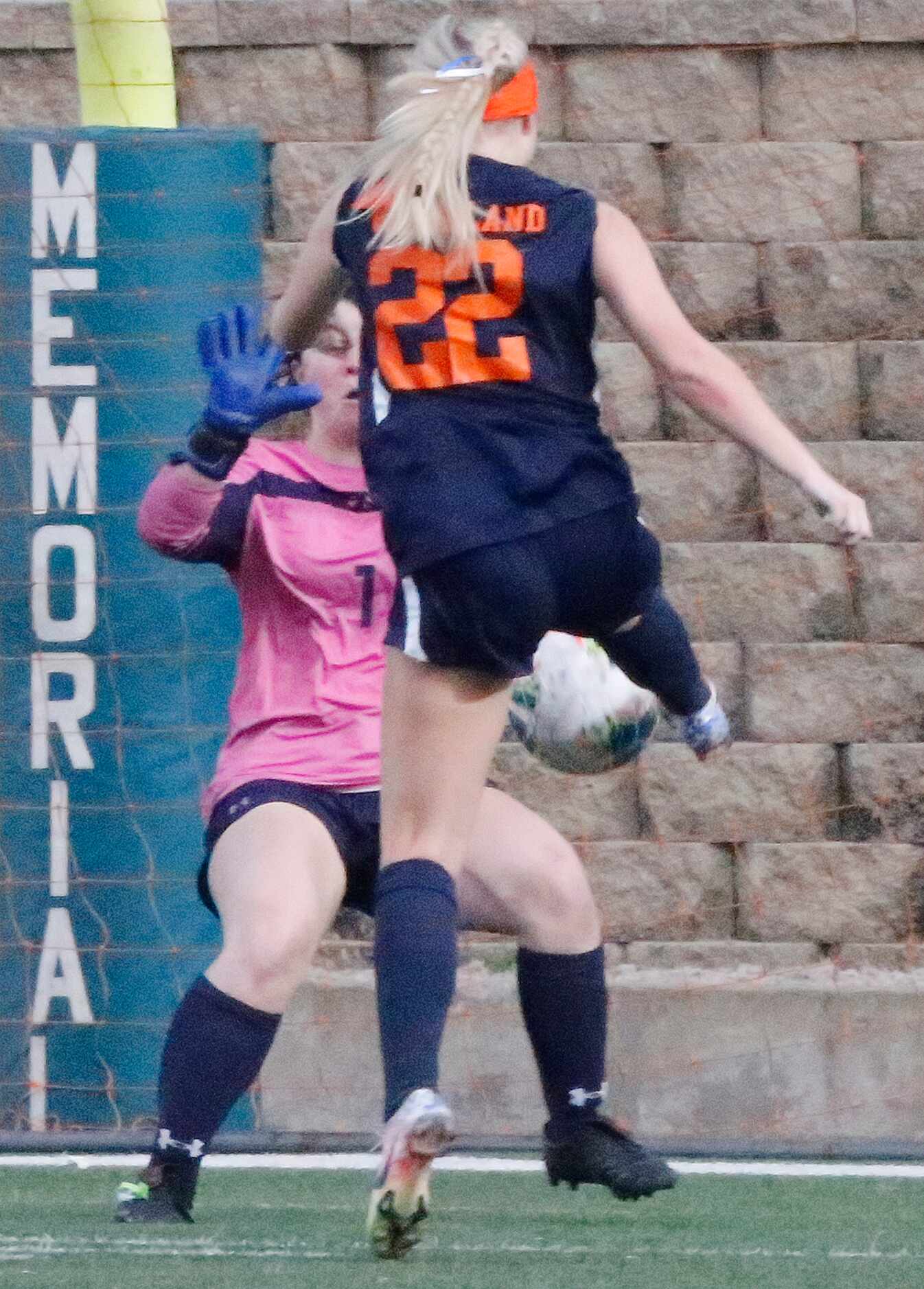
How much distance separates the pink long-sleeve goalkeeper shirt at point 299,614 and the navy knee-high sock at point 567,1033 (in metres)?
0.40

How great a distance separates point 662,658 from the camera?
3.69 metres

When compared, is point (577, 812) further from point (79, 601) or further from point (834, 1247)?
point (834, 1247)

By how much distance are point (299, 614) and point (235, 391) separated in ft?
1.74

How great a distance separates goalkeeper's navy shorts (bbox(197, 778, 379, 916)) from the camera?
3781 mm

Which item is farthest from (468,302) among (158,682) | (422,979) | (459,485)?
(158,682)

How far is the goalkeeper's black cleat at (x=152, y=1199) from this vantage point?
357 centimetres

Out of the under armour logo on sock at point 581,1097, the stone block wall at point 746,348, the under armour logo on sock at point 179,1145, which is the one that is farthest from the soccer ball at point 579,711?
the stone block wall at point 746,348

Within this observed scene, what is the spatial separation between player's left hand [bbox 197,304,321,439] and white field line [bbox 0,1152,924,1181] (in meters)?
1.69

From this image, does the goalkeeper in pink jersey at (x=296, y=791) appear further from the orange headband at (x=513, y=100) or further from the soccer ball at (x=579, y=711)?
the orange headband at (x=513, y=100)

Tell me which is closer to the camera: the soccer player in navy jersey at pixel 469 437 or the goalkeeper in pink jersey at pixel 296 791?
the soccer player in navy jersey at pixel 469 437

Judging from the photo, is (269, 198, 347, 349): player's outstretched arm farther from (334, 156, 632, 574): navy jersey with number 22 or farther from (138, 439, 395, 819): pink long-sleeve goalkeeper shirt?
(138, 439, 395, 819): pink long-sleeve goalkeeper shirt

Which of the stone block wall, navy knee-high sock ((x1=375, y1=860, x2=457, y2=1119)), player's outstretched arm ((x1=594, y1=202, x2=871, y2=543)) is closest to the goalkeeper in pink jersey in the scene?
navy knee-high sock ((x1=375, y1=860, x2=457, y2=1119))

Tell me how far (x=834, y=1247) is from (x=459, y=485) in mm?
1187

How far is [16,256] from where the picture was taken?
530cm
